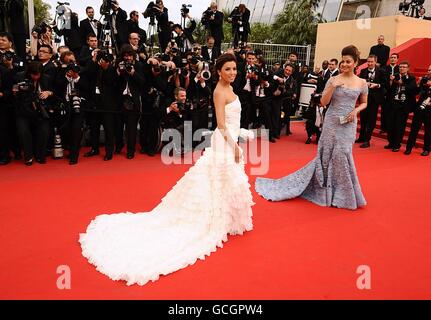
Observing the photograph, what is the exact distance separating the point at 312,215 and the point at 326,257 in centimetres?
92

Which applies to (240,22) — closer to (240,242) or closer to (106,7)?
(106,7)

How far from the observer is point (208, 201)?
3.18 meters

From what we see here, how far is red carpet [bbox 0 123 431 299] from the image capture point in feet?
8.46

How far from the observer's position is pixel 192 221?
3.23 meters

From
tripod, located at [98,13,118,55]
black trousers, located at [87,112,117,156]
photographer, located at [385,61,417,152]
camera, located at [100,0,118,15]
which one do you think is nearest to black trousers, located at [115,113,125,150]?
black trousers, located at [87,112,117,156]

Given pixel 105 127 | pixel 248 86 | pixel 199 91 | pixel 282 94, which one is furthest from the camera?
pixel 282 94

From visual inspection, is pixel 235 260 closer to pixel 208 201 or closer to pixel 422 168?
pixel 208 201

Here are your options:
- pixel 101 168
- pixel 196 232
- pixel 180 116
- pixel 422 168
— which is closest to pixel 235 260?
pixel 196 232

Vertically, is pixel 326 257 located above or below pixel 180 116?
below

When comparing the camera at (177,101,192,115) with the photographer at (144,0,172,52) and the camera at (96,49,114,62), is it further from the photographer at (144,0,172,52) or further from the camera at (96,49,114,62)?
the photographer at (144,0,172,52)

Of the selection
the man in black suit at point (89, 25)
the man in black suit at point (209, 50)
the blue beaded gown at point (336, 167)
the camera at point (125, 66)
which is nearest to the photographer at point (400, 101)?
the blue beaded gown at point (336, 167)

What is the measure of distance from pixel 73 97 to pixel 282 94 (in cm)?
403

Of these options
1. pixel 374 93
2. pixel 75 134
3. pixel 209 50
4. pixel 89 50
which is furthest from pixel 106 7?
pixel 374 93
